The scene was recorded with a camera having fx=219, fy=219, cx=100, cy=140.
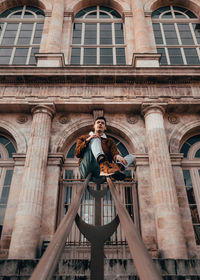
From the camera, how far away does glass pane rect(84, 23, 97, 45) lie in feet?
41.3

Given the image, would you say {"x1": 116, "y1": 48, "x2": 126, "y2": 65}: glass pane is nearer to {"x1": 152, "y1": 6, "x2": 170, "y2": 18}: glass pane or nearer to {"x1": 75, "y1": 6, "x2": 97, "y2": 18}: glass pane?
{"x1": 152, "y1": 6, "x2": 170, "y2": 18}: glass pane

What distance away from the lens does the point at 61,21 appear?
12352mm

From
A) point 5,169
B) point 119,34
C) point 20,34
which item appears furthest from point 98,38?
point 5,169

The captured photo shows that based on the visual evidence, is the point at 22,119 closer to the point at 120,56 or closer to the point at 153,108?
the point at 153,108

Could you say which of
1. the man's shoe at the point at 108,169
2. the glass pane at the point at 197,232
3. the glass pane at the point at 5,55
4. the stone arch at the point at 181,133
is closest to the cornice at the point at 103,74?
the stone arch at the point at 181,133

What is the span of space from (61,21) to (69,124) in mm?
6920

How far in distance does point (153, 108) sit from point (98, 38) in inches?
255

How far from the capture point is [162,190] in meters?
7.05

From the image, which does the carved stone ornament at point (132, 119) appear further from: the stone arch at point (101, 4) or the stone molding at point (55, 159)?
the stone arch at point (101, 4)

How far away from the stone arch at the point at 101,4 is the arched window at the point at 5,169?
933 centimetres

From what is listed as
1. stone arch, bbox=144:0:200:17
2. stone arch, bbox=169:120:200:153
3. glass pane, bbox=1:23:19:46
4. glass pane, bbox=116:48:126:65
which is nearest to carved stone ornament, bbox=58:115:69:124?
stone arch, bbox=169:120:200:153

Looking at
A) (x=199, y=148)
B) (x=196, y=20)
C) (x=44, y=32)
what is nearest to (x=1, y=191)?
(x=199, y=148)

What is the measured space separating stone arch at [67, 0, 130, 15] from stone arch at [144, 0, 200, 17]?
4.30 ft

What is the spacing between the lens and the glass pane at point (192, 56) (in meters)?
11.6
